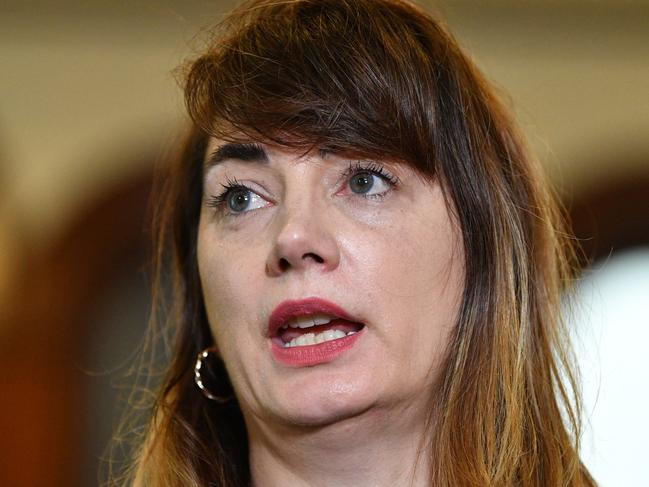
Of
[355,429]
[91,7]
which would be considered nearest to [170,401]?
[355,429]

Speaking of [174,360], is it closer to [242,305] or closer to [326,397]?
[242,305]

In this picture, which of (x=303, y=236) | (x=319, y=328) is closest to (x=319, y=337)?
(x=319, y=328)

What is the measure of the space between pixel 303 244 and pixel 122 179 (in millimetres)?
2185

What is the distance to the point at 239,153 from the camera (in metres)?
1.37

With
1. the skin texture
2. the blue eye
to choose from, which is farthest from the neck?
the blue eye

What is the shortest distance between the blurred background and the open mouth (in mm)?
2018

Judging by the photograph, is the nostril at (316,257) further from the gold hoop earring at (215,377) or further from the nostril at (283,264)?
the gold hoop earring at (215,377)

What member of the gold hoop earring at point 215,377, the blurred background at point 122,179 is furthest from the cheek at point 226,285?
the blurred background at point 122,179

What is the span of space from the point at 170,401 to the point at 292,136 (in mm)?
459

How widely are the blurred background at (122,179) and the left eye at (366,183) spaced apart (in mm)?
1965

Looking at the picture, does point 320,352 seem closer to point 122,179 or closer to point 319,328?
point 319,328

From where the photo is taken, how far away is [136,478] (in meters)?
1.56

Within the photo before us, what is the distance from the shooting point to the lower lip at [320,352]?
1.26 meters

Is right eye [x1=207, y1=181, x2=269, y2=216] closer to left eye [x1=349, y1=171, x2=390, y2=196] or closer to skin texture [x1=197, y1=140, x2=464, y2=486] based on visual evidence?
skin texture [x1=197, y1=140, x2=464, y2=486]
